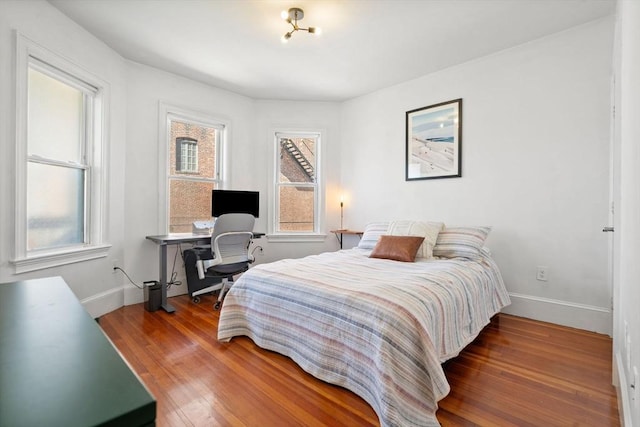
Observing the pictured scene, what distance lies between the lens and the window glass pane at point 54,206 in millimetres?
2545

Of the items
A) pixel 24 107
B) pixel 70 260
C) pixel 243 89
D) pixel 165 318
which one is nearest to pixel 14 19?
pixel 24 107

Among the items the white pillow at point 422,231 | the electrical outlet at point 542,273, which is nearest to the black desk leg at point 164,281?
the white pillow at point 422,231

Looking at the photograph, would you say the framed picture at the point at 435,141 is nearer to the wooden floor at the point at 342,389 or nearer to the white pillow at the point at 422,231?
the white pillow at the point at 422,231

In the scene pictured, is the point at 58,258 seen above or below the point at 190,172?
below

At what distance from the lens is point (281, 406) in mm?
1678

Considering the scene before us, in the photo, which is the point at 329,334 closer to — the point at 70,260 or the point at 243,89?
the point at 70,260

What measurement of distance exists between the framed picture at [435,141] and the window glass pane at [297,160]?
1497 mm

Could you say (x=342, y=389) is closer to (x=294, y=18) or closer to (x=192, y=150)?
(x=294, y=18)

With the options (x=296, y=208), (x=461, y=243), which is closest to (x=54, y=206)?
(x=296, y=208)

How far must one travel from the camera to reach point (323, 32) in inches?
113

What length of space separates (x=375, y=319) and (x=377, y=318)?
0.04 feet

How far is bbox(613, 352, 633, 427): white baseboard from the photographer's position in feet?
4.57

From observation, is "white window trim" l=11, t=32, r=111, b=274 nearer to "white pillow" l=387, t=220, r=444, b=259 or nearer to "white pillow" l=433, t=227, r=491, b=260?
"white pillow" l=387, t=220, r=444, b=259

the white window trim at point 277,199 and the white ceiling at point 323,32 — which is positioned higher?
the white ceiling at point 323,32
